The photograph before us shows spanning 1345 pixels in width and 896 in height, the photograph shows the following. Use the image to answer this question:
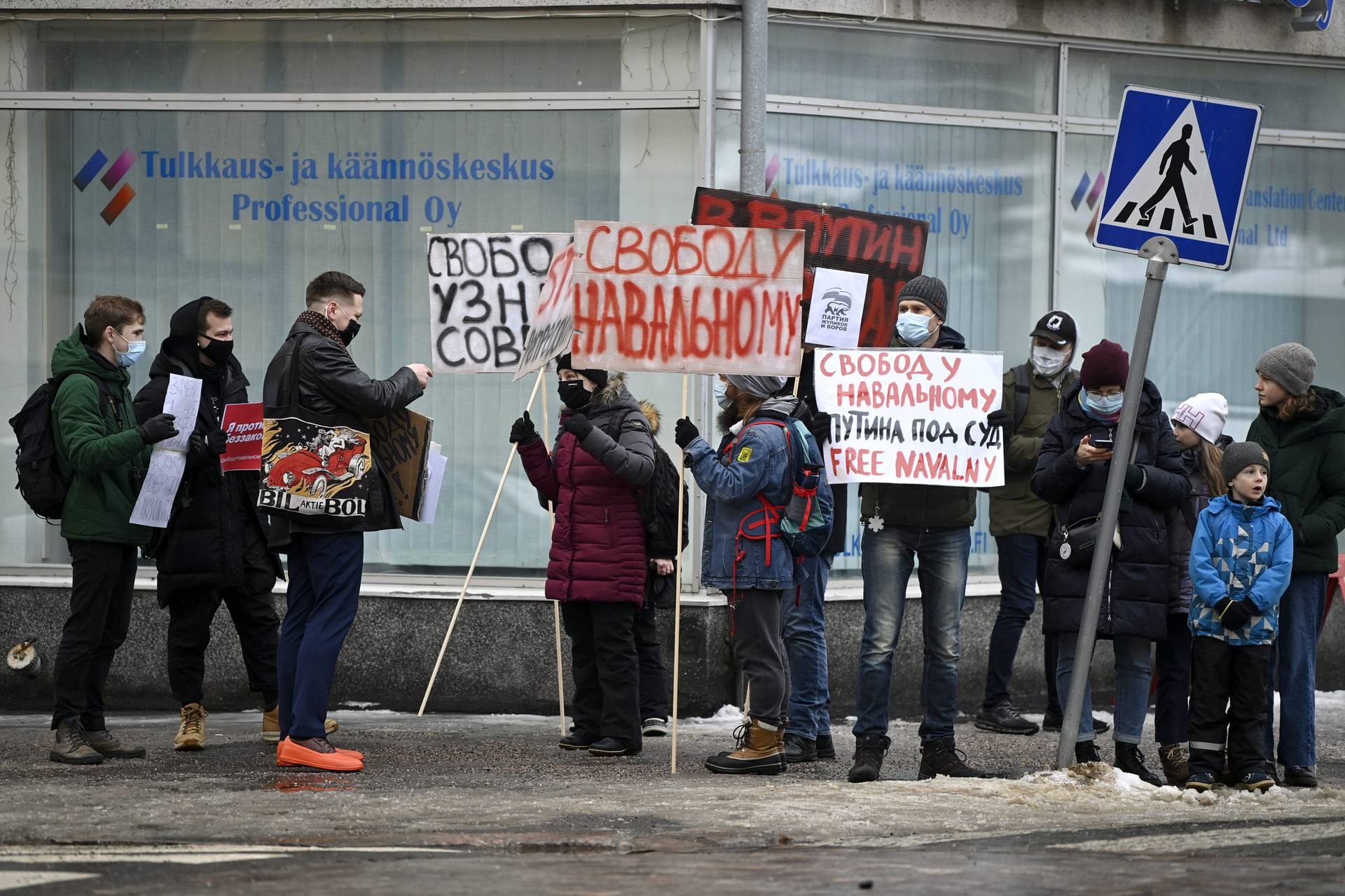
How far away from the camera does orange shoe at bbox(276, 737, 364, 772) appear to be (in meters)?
7.38

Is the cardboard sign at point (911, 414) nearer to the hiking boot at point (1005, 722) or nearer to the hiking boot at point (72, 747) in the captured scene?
the hiking boot at point (1005, 722)

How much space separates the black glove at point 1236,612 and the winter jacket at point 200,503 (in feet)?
13.6

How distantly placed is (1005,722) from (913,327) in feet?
8.01

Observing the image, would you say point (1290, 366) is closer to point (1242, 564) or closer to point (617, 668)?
point (1242, 564)

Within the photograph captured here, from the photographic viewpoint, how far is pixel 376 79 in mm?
10430

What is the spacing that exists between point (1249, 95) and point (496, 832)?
7.72m

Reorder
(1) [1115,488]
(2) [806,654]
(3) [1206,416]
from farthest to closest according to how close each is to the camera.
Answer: (2) [806,654] → (3) [1206,416] → (1) [1115,488]

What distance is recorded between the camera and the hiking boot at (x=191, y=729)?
8.15 m

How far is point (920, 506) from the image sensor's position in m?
7.53

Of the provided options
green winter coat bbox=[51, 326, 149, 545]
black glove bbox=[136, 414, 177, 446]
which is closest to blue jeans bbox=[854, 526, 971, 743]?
black glove bbox=[136, 414, 177, 446]

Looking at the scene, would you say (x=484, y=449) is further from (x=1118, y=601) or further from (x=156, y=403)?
(x=1118, y=601)

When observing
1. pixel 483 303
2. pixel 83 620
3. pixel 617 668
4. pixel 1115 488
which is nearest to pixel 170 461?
pixel 83 620

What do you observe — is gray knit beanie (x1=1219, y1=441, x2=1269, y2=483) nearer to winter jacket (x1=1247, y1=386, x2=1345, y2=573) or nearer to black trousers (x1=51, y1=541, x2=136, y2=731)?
winter jacket (x1=1247, y1=386, x2=1345, y2=573)

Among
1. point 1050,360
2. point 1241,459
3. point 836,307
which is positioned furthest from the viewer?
point 1050,360
